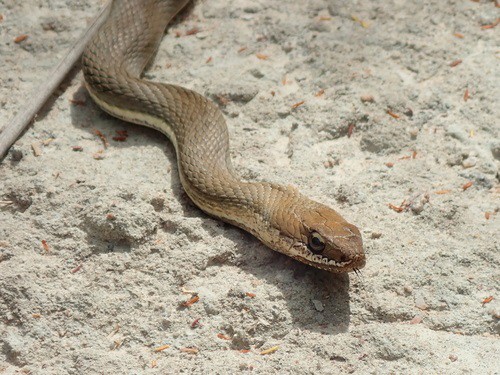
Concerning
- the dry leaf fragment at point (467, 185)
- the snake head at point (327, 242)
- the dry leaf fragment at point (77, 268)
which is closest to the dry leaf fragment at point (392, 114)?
the dry leaf fragment at point (467, 185)

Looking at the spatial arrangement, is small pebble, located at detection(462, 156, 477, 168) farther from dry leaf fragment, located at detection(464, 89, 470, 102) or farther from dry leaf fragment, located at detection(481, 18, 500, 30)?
dry leaf fragment, located at detection(481, 18, 500, 30)

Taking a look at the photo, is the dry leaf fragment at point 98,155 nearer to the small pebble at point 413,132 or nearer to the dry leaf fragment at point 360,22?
the small pebble at point 413,132

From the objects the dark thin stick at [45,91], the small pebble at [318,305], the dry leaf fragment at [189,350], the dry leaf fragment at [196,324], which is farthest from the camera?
the dark thin stick at [45,91]

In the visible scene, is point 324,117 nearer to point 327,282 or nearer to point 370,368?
point 327,282

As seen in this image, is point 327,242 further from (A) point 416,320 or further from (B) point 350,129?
(B) point 350,129

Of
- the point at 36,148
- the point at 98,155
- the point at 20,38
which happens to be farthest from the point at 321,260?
the point at 20,38

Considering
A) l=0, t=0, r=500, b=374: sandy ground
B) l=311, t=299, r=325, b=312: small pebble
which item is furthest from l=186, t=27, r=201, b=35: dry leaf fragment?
l=311, t=299, r=325, b=312: small pebble
